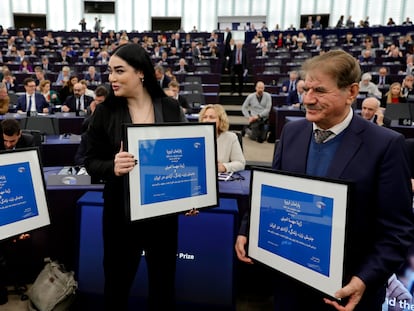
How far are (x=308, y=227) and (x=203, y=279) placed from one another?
132 cm

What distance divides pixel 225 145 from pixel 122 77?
6.48 feet

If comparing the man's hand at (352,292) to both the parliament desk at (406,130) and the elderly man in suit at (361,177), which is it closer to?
→ the elderly man in suit at (361,177)

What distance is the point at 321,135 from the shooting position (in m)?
1.25

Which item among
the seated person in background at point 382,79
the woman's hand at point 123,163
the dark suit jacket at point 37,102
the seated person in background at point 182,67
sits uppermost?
the seated person in background at point 182,67

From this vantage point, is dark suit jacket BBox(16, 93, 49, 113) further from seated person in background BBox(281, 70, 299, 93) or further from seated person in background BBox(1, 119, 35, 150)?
seated person in background BBox(281, 70, 299, 93)

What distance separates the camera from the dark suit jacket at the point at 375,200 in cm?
112

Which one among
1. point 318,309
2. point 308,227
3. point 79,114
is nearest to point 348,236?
point 308,227

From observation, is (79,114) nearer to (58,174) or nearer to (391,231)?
(58,174)

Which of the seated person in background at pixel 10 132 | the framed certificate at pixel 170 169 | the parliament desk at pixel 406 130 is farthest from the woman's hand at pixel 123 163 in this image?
the parliament desk at pixel 406 130

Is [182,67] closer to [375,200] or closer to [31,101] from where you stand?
[31,101]

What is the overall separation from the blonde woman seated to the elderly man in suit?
6.67 feet

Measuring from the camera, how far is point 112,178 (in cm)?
152

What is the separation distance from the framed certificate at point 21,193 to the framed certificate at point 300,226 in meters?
1.06

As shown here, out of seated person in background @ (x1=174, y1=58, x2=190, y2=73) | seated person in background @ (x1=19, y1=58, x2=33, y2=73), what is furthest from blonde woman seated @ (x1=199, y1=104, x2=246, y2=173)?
seated person in background @ (x1=19, y1=58, x2=33, y2=73)
